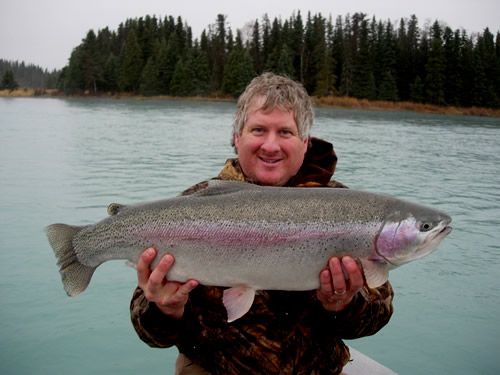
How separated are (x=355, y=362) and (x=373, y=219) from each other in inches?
66.2

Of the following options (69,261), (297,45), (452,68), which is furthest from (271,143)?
(297,45)

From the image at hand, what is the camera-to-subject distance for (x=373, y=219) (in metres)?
2.59

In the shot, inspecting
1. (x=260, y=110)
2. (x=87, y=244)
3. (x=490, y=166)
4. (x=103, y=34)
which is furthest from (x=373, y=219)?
(x=103, y=34)

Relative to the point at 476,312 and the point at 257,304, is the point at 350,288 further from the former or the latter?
the point at 476,312

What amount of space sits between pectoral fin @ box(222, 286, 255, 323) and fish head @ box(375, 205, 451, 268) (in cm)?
70

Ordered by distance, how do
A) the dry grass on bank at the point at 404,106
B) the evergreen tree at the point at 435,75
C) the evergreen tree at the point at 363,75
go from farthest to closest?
the evergreen tree at the point at 363,75, the evergreen tree at the point at 435,75, the dry grass on bank at the point at 404,106

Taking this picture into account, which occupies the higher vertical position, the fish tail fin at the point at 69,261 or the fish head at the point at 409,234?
the fish head at the point at 409,234

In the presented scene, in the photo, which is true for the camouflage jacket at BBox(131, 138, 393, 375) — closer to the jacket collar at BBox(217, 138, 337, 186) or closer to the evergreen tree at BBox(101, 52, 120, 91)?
the jacket collar at BBox(217, 138, 337, 186)

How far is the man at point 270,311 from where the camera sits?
103 inches

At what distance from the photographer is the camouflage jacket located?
278 cm

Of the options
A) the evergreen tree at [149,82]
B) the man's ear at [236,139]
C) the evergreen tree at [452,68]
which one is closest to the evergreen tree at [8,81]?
the evergreen tree at [149,82]

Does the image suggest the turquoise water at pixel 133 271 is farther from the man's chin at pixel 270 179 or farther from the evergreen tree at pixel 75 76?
the evergreen tree at pixel 75 76

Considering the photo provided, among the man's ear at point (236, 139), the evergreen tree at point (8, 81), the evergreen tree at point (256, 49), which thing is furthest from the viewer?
the evergreen tree at point (8, 81)

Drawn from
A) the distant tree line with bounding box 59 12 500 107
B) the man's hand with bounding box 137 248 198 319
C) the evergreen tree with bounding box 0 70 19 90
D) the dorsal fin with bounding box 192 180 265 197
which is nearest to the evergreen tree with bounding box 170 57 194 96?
the distant tree line with bounding box 59 12 500 107
